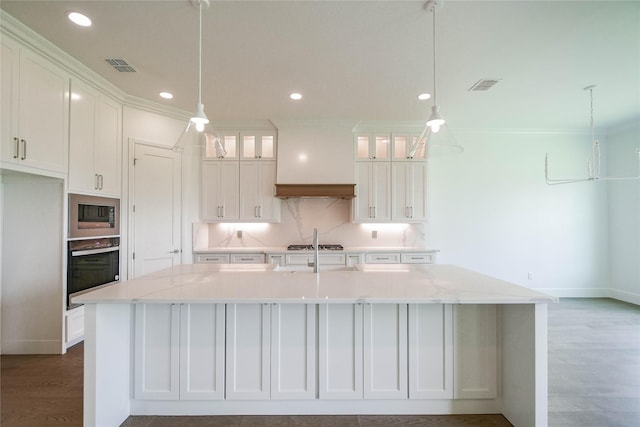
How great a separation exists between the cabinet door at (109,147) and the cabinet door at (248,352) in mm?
2497

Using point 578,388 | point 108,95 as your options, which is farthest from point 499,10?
point 108,95

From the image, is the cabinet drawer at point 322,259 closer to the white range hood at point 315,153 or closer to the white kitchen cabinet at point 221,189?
the white range hood at point 315,153

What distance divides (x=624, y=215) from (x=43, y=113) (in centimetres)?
756

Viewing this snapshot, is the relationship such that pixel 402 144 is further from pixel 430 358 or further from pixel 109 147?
pixel 109 147

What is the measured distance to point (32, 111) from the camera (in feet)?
7.81

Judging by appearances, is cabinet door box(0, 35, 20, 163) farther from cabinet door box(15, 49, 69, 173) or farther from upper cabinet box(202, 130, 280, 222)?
upper cabinet box(202, 130, 280, 222)

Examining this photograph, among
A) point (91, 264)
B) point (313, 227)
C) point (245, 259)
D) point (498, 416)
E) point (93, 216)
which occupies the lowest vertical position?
point (498, 416)

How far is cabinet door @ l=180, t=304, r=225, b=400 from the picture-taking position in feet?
5.98

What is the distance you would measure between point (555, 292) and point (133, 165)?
6.62 metres

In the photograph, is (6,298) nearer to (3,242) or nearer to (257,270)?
(3,242)

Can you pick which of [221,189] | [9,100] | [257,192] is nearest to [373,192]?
[257,192]

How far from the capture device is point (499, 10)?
2000 millimetres

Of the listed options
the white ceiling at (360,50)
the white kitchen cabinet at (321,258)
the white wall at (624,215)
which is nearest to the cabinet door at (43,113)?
the white ceiling at (360,50)

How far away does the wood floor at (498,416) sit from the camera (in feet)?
5.93
